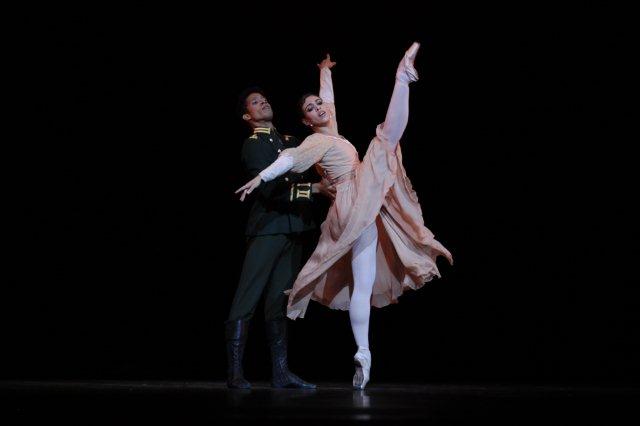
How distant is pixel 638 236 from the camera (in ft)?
13.1

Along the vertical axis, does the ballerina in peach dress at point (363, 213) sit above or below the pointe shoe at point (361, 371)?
above

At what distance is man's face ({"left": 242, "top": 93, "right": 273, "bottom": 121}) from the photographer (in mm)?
3422

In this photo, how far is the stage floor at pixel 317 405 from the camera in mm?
2002

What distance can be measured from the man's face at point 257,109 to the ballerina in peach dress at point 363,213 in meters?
0.15

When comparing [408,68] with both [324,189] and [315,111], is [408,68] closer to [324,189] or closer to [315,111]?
[315,111]

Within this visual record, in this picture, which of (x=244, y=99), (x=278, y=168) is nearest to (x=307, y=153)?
(x=278, y=168)

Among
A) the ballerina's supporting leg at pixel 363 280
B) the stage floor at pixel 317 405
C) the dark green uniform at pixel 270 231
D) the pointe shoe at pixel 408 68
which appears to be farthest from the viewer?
the dark green uniform at pixel 270 231

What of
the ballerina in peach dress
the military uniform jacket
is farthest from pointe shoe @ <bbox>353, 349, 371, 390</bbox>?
the military uniform jacket

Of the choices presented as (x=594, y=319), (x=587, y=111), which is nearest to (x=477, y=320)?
(x=594, y=319)

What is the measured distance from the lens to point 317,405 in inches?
93.0

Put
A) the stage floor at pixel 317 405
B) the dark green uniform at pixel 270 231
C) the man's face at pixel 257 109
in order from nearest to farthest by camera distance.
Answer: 1. the stage floor at pixel 317 405
2. the dark green uniform at pixel 270 231
3. the man's face at pixel 257 109

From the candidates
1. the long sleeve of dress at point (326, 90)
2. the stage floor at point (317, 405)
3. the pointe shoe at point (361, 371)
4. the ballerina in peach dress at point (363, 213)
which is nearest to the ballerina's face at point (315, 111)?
the ballerina in peach dress at point (363, 213)

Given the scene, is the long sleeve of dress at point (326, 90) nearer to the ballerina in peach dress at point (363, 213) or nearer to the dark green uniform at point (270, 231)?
the ballerina in peach dress at point (363, 213)

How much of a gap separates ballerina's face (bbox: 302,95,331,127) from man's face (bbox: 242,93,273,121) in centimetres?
15
